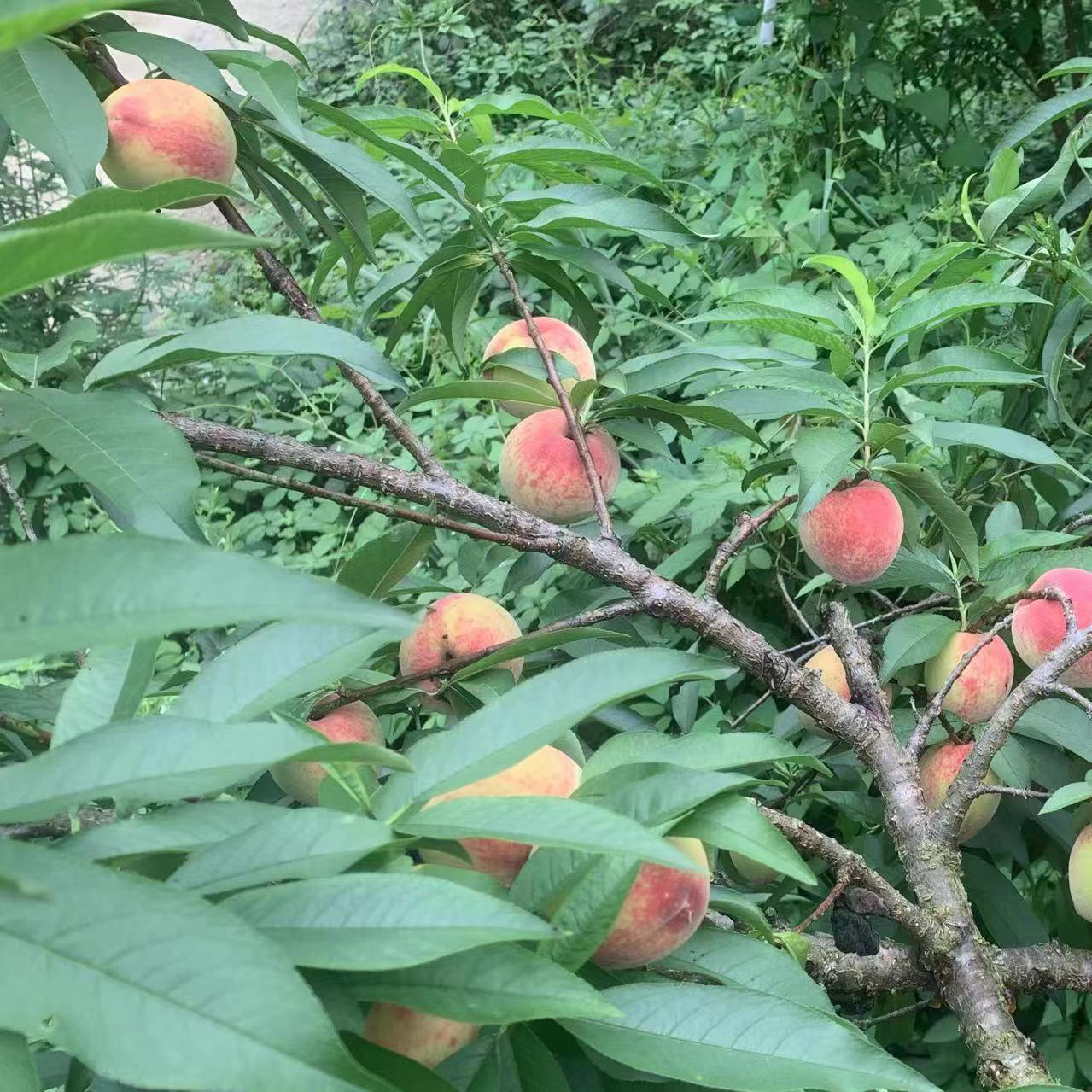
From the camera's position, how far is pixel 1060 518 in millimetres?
964

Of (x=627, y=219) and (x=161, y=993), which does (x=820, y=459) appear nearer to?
(x=627, y=219)

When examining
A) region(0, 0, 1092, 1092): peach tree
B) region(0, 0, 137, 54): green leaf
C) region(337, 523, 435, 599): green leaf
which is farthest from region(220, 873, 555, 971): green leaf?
region(337, 523, 435, 599): green leaf

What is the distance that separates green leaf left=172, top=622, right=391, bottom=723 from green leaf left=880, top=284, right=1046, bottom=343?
0.49 m

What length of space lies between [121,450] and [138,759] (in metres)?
0.21

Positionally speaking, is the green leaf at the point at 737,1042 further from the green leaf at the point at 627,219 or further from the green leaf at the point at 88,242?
the green leaf at the point at 627,219

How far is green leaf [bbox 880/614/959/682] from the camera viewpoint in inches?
27.8

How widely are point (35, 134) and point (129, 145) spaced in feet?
0.37

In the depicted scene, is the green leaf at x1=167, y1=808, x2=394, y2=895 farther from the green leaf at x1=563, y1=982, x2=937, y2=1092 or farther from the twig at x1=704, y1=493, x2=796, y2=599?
the twig at x1=704, y1=493, x2=796, y2=599

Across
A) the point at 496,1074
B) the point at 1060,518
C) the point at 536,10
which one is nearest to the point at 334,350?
the point at 496,1074

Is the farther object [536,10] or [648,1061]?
[536,10]

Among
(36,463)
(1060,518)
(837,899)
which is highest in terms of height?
(1060,518)

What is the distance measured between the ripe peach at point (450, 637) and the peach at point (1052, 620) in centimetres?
33

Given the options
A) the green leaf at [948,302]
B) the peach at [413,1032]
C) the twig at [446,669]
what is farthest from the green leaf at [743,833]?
the green leaf at [948,302]

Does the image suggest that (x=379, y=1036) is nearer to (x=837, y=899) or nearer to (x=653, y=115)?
(x=837, y=899)
